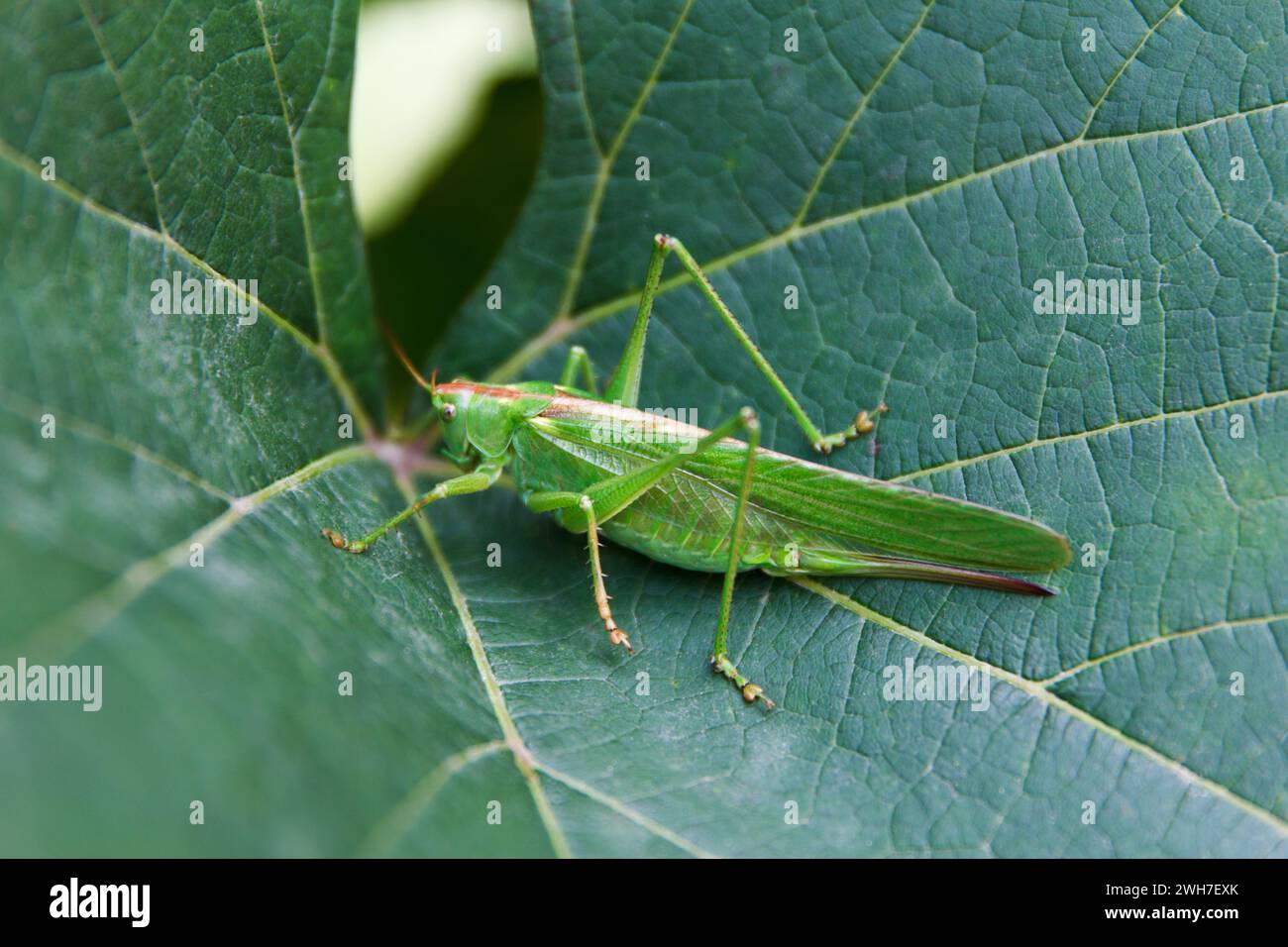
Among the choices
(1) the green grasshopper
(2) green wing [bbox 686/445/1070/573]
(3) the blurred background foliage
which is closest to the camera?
(2) green wing [bbox 686/445/1070/573]

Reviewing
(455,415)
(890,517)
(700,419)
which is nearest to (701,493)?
(700,419)

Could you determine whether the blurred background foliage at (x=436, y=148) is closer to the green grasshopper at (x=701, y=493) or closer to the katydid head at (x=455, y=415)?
the katydid head at (x=455, y=415)

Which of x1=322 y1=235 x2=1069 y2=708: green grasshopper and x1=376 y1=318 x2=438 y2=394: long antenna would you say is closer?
x1=322 y1=235 x2=1069 y2=708: green grasshopper

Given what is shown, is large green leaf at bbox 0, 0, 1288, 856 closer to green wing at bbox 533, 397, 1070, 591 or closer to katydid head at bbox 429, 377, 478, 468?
green wing at bbox 533, 397, 1070, 591

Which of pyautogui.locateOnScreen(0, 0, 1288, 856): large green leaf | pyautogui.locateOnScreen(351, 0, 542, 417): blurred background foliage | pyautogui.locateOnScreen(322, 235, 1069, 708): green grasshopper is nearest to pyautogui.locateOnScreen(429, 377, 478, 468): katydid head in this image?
pyautogui.locateOnScreen(322, 235, 1069, 708): green grasshopper

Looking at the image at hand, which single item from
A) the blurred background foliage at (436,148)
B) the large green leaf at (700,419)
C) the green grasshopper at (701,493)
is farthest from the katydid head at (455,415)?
the blurred background foliage at (436,148)

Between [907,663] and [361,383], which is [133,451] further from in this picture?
[907,663]
